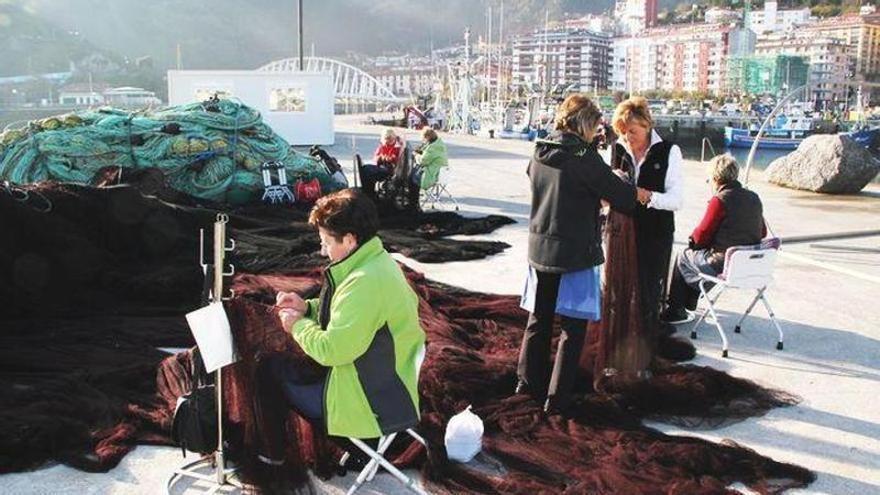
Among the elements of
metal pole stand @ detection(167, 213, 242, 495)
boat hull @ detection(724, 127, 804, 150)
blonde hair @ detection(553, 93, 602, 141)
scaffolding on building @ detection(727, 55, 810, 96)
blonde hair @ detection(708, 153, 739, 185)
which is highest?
scaffolding on building @ detection(727, 55, 810, 96)

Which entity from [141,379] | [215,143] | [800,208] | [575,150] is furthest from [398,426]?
[800,208]

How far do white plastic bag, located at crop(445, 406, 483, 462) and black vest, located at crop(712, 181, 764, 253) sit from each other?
9.08ft

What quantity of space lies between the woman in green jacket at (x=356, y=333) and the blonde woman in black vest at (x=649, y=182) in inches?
87.1

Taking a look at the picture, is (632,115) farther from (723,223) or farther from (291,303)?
(291,303)

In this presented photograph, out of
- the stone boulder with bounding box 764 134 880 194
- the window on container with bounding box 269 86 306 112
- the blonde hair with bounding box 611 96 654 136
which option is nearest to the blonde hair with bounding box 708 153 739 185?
the blonde hair with bounding box 611 96 654 136

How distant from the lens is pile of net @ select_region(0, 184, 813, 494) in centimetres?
353

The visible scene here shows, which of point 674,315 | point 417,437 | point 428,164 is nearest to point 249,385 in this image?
point 417,437

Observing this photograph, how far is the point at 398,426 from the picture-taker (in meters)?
3.18

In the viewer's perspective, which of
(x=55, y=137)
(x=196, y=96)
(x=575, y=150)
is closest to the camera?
(x=575, y=150)

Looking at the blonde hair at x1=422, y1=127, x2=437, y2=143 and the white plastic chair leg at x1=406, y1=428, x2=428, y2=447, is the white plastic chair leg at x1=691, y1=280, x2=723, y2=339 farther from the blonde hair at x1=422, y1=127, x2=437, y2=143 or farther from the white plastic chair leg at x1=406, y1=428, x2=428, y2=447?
the blonde hair at x1=422, y1=127, x2=437, y2=143

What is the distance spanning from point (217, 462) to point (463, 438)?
1068 millimetres

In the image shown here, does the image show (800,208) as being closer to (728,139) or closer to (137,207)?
(137,207)

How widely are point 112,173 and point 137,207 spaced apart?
268cm

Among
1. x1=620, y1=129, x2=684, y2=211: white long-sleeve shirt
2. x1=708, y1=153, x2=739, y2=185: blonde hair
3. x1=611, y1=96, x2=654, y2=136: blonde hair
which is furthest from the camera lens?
x1=708, y1=153, x2=739, y2=185: blonde hair
